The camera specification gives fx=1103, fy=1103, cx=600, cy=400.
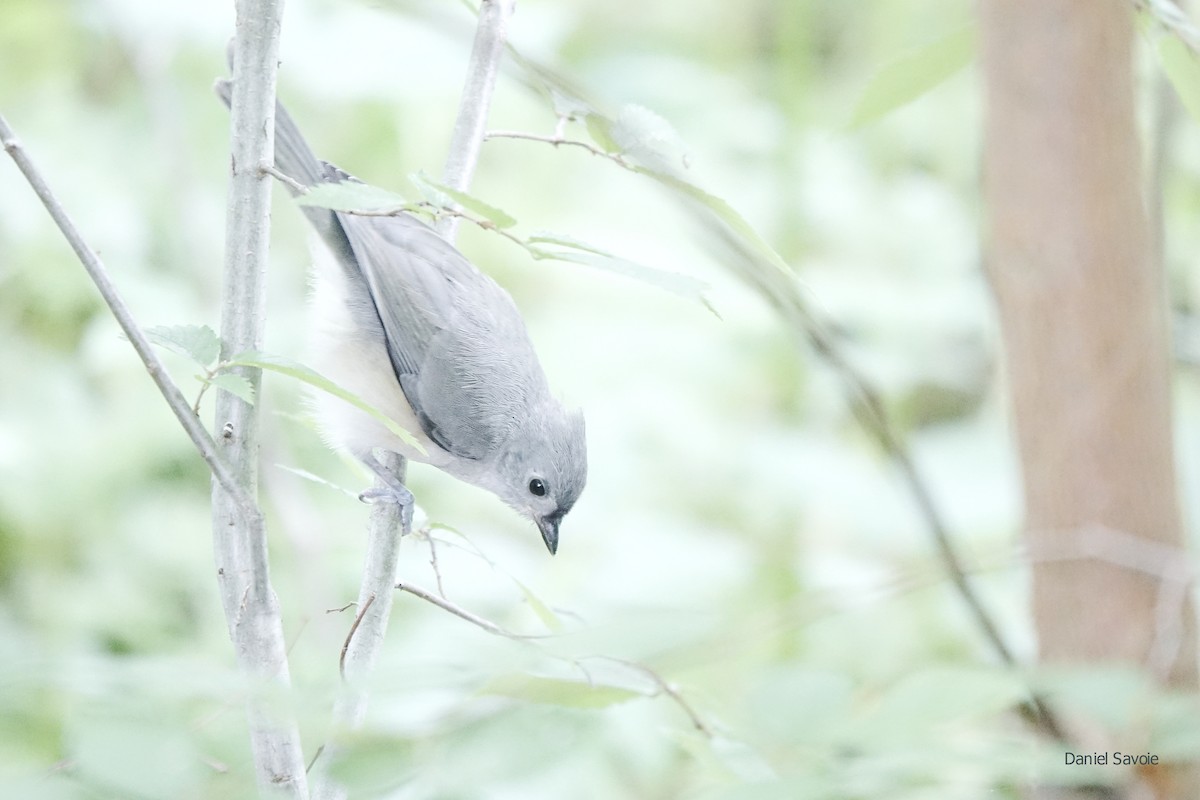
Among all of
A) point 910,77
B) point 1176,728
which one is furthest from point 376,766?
point 910,77

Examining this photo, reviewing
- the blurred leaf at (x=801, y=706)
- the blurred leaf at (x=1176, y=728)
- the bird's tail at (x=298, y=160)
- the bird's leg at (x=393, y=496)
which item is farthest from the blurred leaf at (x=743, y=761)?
the bird's tail at (x=298, y=160)

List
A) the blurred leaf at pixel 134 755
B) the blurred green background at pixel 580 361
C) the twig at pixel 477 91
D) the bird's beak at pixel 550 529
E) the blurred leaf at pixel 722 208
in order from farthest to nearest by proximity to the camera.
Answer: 1. the blurred green background at pixel 580 361
2. the bird's beak at pixel 550 529
3. the twig at pixel 477 91
4. the blurred leaf at pixel 722 208
5. the blurred leaf at pixel 134 755

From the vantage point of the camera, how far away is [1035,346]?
4.59 feet

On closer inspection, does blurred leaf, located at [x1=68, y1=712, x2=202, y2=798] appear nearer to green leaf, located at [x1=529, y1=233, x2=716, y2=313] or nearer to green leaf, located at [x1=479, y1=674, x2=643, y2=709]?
green leaf, located at [x1=479, y1=674, x2=643, y2=709]

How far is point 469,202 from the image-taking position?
2.18 feet

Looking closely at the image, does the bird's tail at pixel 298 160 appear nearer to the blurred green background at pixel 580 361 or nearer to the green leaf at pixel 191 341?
the blurred green background at pixel 580 361

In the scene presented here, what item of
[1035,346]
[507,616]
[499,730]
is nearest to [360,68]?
[507,616]

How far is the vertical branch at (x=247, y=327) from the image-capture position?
833mm

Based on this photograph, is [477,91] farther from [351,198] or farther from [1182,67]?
[1182,67]

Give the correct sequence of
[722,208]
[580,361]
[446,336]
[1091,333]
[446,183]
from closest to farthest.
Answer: [722,208]
[446,183]
[1091,333]
[446,336]
[580,361]

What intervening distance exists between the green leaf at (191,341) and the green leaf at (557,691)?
1.03ft

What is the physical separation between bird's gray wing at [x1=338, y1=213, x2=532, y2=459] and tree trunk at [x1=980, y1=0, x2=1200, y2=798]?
2.27 ft

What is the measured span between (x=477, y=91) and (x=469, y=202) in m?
0.43

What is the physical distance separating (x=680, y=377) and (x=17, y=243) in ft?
5.09
